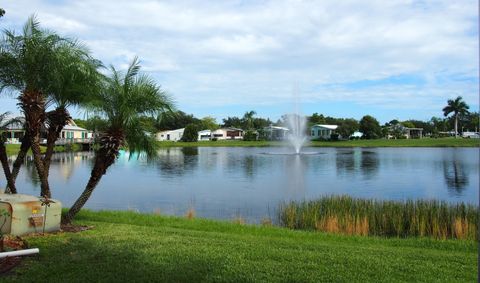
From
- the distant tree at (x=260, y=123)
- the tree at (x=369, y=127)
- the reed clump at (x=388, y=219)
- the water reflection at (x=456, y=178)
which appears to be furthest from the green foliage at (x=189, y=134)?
Answer: the reed clump at (x=388, y=219)

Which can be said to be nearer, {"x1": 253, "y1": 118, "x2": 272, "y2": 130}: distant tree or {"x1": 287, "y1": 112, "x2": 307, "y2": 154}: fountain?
{"x1": 287, "y1": 112, "x2": 307, "y2": 154}: fountain

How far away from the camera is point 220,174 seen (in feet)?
126

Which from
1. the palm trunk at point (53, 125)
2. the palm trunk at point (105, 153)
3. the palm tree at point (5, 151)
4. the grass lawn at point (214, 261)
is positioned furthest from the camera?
the palm tree at point (5, 151)

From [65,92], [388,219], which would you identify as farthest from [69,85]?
[388,219]

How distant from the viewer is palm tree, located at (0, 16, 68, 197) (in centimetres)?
1152

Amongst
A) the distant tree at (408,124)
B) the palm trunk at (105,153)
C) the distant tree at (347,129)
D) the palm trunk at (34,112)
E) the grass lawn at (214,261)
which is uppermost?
the distant tree at (408,124)

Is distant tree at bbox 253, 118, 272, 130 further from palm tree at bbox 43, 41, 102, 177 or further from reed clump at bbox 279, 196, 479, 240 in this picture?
palm tree at bbox 43, 41, 102, 177

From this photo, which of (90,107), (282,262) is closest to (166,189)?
(90,107)

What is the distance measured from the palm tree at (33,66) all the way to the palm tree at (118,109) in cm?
115

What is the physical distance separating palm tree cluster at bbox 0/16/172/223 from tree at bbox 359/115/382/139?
343 ft

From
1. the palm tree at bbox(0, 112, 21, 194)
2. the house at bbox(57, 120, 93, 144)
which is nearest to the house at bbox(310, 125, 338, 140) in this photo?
the house at bbox(57, 120, 93, 144)

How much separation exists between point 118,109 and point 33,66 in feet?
7.26

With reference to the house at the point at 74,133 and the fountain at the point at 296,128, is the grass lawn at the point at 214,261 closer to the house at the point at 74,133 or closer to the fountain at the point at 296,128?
the fountain at the point at 296,128

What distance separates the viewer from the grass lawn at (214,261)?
6.88 metres
